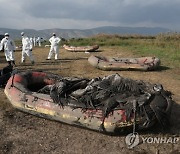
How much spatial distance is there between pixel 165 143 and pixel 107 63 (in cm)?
768

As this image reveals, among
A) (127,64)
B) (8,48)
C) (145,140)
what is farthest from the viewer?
(8,48)

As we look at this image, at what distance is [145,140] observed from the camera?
7414 mm

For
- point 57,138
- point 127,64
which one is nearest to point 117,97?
point 57,138

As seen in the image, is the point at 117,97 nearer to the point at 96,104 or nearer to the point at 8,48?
the point at 96,104

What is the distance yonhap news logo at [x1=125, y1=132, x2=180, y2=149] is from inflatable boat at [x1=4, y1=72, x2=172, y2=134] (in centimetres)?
27

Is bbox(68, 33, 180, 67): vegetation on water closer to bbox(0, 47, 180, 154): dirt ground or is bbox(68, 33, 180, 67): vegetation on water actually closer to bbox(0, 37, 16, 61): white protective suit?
bbox(0, 37, 16, 61): white protective suit

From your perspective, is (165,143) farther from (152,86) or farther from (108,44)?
(108,44)

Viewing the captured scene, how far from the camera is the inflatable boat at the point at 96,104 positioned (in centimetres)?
728

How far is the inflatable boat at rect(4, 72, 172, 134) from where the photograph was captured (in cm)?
728

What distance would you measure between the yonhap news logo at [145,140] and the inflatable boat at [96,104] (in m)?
0.27

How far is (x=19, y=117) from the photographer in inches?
342

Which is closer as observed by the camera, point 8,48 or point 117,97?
point 117,97

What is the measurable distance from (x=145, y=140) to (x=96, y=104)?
1.37 meters

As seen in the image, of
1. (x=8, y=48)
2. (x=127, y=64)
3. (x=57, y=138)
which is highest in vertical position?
(x=8, y=48)
